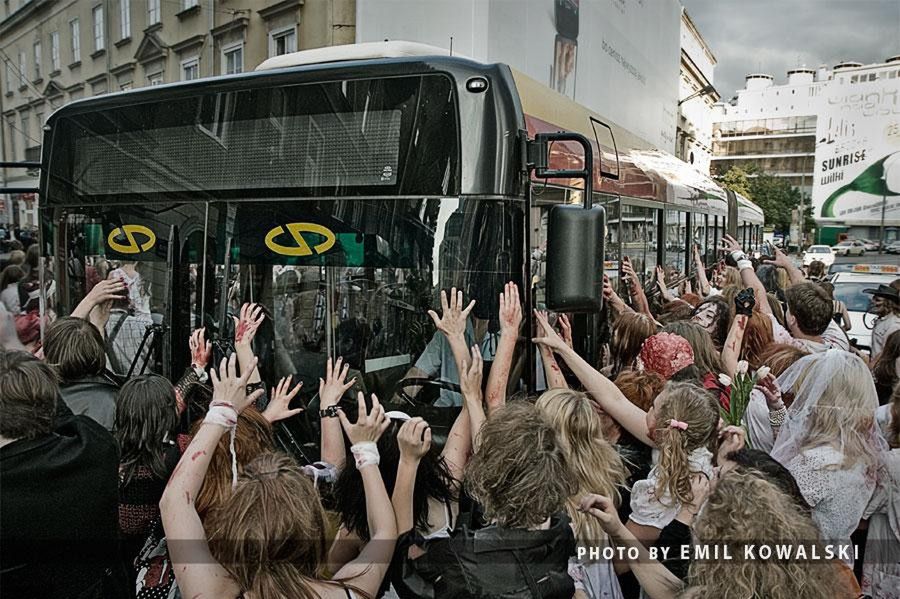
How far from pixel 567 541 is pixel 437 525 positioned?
50cm

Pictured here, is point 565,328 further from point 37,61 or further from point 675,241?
point 675,241

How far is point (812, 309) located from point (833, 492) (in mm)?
2246

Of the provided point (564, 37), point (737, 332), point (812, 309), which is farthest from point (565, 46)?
point (737, 332)

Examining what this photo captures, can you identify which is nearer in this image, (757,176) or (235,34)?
(235,34)

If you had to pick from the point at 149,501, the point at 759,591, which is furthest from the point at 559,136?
the point at 149,501

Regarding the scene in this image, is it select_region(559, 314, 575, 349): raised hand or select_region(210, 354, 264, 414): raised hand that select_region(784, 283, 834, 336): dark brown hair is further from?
select_region(210, 354, 264, 414): raised hand

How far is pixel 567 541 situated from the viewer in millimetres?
2016

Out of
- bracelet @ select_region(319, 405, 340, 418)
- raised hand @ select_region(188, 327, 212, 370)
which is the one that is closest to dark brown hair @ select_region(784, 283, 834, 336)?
bracelet @ select_region(319, 405, 340, 418)

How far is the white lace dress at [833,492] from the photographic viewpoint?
261 centimetres

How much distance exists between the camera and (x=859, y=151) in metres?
13.8

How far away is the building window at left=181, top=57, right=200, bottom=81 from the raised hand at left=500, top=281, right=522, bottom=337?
313 centimetres

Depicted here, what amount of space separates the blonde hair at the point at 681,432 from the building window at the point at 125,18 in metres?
3.72

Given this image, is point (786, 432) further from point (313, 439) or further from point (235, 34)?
point (235, 34)

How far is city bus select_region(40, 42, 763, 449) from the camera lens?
292cm
